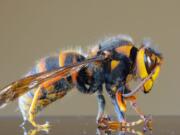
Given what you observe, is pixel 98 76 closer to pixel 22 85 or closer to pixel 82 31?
pixel 22 85

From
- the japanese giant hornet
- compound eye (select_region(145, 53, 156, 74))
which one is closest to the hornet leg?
the japanese giant hornet

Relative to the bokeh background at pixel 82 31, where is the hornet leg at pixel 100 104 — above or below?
below

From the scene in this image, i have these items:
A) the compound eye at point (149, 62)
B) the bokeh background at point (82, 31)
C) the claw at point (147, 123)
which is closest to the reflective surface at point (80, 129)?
the claw at point (147, 123)

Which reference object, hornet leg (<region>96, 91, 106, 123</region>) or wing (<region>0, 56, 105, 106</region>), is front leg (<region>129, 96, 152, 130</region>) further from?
wing (<region>0, 56, 105, 106</region>)

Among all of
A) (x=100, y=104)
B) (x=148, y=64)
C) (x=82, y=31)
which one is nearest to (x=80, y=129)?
(x=100, y=104)

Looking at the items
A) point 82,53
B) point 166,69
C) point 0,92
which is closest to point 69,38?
point 166,69

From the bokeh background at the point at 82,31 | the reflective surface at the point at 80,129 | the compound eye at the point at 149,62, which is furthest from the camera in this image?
the bokeh background at the point at 82,31

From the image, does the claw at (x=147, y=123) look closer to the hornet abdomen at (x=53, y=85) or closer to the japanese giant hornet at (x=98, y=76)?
the japanese giant hornet at (x=98, y=76)
